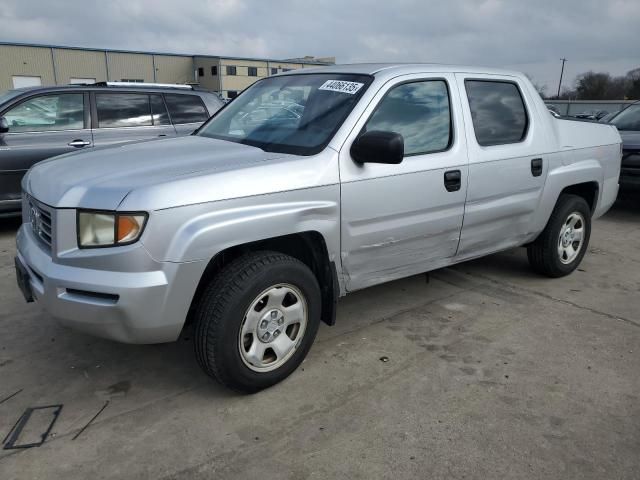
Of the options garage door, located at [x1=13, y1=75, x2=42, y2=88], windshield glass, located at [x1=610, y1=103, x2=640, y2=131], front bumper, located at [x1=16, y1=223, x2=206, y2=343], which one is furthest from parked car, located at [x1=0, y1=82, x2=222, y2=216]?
garage door, located at [x1=13, y1=75, x2=42, y2=88]

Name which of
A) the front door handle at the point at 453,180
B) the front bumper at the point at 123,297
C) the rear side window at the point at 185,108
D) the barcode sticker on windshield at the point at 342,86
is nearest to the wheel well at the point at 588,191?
the front door handle at the point at 453,180

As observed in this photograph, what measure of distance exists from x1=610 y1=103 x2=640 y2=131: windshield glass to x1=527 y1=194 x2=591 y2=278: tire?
14.1 feet

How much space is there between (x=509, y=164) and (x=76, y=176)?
2.90 metres

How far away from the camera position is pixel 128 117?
6.50 metres

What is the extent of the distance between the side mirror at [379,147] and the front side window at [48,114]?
15.0ft

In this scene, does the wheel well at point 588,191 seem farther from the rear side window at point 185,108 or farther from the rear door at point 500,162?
the rear side window at point 185,108

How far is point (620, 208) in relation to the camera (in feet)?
26.6

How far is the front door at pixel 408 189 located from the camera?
120 inches

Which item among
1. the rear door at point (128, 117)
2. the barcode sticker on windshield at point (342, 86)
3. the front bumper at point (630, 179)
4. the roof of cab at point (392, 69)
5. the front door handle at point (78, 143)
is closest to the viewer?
the barcode sticker on windshield at point (342, 86)

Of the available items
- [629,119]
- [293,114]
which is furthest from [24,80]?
[293,114]

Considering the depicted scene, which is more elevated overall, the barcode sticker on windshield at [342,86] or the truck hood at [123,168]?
the barcode sticker on windshield at [342,86]

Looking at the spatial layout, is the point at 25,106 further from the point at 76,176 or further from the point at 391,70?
the point at 391,70

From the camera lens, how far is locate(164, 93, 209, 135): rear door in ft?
22.5

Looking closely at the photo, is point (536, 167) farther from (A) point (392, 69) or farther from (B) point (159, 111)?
(B) point (159, 111)
